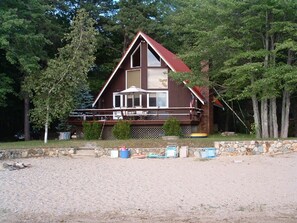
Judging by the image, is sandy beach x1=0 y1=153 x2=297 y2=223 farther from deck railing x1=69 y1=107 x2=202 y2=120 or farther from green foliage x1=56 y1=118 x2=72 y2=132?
green foliage x1=56 y1=118 x2=72 y2=132

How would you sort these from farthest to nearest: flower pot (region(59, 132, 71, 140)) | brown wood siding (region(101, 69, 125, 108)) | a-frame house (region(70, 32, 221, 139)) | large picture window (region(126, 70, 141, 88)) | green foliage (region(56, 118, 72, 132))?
1. brown wood siding (region(101, 69, 125, 108))
2. green foliage (region(56, 118, 72, 132))
3. large picture window (region(126, 70, 141, 88))
4. flower pot (region(59, 132, 71, 140))
5. a-frame house (region(70, 32, 221, 139))

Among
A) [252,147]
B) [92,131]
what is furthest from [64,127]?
[252,147]

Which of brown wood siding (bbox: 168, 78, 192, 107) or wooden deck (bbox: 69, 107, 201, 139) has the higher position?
brown wood siding (bbox: 168, 78, 192, 107)

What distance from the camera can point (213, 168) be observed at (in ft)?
45.9

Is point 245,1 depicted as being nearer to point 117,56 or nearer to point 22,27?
point 22,27

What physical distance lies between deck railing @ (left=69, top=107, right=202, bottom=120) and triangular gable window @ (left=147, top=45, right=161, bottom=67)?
348 cm

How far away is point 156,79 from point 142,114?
3.65 metres

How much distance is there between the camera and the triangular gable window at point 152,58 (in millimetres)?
24562

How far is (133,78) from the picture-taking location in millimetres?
25234

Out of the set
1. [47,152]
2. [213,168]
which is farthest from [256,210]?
[47,152]

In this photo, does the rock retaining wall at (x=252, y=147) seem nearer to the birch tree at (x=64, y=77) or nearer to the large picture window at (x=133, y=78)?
the birch tree at (x=64, y=77)

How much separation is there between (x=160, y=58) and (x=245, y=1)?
24.1 feet

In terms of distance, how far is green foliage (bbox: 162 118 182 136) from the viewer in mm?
20805

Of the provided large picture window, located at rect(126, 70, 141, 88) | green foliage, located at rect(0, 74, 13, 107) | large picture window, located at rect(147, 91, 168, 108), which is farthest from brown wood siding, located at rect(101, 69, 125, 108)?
green foliage, located at rect(0, 74, 13, 107)
